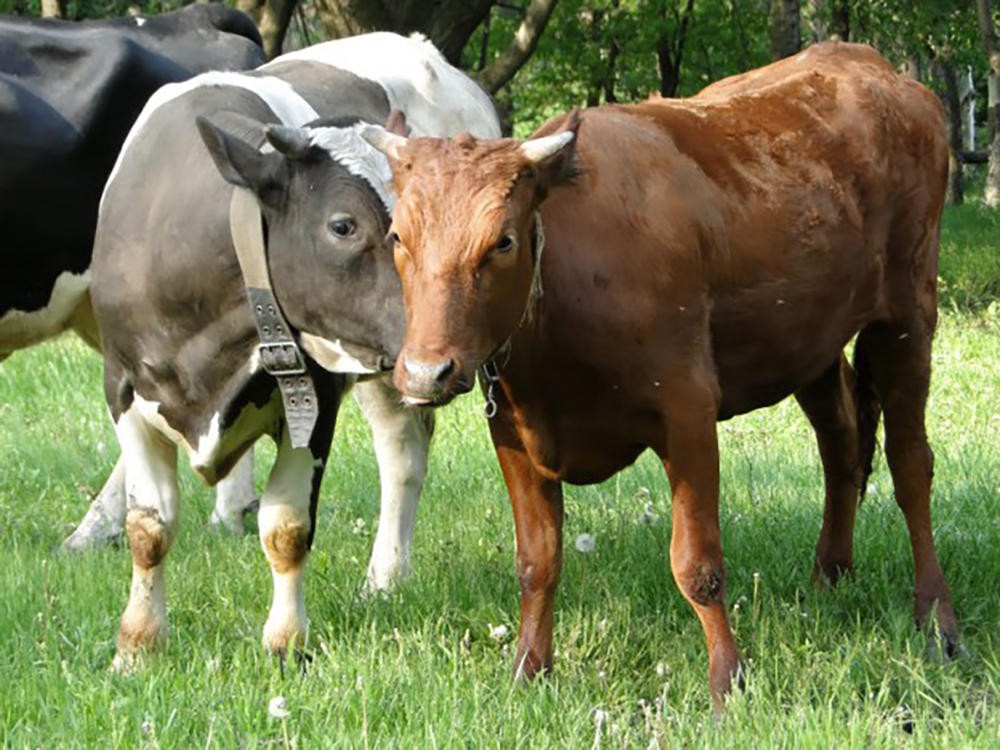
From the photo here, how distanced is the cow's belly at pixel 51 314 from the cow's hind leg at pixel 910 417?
3182 mm

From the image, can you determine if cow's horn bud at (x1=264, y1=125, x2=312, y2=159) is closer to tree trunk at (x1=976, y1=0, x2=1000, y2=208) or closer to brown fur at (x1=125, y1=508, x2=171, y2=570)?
brown fur at (x1=125, y1=508, x2=171, y2=570)

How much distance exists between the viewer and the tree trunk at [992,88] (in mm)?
20562

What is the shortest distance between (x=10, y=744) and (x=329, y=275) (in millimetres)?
1547

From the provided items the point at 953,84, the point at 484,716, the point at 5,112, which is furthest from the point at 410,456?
the point at 953,84

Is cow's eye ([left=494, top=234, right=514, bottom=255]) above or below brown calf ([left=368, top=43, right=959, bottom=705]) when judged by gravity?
above

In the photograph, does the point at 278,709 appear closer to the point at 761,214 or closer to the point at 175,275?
the point at 175,275

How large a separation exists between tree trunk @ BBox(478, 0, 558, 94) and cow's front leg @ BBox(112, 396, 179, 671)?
986cm

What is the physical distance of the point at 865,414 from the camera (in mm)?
5941

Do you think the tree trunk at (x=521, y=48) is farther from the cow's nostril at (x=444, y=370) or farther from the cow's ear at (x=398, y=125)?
the cow's nostril at (x=444, y=370)

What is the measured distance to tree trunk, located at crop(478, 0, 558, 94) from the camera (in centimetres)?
1480

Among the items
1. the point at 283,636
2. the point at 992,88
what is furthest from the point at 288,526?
the point at 992,88

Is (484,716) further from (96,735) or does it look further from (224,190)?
(224,190)

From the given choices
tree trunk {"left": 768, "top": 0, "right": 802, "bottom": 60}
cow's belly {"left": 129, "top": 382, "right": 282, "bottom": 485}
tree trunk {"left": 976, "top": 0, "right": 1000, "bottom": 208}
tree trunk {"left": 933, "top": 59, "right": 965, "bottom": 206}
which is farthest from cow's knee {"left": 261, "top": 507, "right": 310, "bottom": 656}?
tree trunk {"left": 933, "top": 59, "right": 965, "bottom": 206}

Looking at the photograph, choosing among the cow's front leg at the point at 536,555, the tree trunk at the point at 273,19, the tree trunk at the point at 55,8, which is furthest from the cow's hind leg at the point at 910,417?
the tree trunk at the point at 55,8
